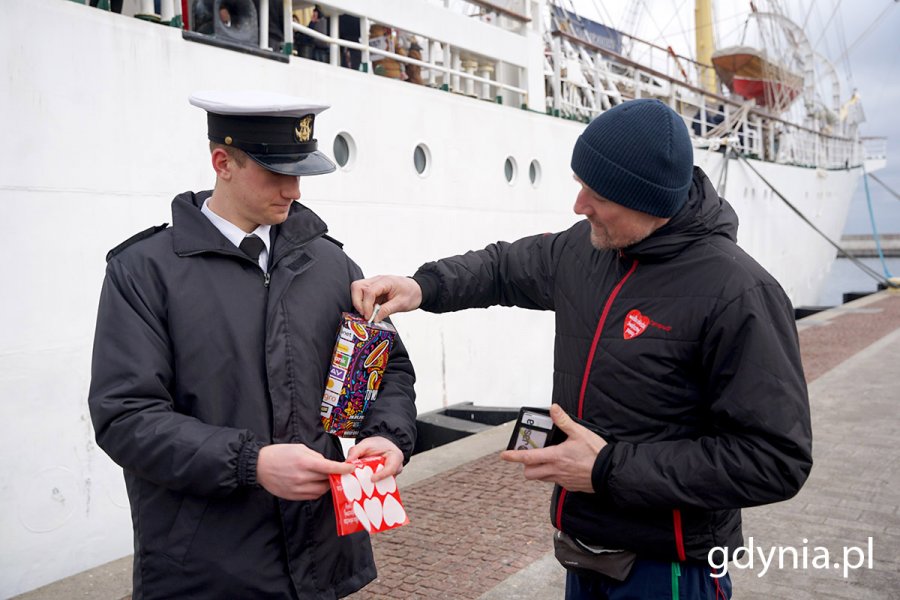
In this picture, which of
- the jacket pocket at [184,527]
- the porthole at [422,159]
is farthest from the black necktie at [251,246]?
the porthole at [422,159]

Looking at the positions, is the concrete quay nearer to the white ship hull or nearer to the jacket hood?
the white ship hull

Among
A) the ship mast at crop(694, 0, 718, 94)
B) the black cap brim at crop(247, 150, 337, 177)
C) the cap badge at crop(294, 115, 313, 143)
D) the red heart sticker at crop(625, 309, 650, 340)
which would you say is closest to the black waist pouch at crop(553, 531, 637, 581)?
the red heart sticker at crop(625, 309, 650, 340)

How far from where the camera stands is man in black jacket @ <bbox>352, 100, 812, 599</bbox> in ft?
6.46

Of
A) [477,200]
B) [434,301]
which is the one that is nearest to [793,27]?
[477,200]

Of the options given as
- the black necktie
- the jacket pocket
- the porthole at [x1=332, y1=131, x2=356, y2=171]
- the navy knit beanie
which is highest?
the porthole at [x1=332, y1=131, x2=356, y2=171]

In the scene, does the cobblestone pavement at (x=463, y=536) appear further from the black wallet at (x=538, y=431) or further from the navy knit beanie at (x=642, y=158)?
the navy knit beanie at (x=642, y=158)

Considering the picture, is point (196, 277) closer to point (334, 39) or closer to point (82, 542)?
point (82, 542)

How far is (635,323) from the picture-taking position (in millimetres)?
2105

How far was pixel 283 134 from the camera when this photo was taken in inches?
87.4

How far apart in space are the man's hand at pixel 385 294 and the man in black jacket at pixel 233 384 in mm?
70

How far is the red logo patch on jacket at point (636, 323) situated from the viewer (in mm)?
2087

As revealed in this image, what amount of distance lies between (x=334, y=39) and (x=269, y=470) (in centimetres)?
585

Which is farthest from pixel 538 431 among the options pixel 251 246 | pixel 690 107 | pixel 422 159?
pixel 690 107

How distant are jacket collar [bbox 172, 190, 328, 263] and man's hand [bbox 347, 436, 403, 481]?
55cm
